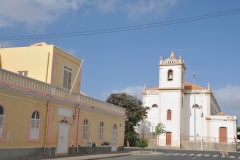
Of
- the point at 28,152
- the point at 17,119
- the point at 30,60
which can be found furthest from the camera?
the point at 30,60

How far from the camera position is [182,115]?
54.5 metres

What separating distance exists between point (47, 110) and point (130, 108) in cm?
2953

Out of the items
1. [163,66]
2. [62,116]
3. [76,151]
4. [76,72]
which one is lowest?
[76,151]

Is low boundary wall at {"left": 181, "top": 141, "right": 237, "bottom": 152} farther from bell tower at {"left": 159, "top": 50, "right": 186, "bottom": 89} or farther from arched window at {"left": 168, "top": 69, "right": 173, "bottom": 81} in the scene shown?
arched window at {"left": 168, "top": 69, "right": 173, "bottom": 81}

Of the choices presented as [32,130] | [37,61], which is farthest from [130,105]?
[32,130]

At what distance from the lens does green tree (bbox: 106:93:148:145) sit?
47438mm

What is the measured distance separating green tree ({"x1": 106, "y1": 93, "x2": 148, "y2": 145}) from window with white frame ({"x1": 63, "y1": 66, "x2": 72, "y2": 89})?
2354 centimetres

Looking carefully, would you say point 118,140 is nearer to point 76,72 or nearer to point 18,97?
point 76,72

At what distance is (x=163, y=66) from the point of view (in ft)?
180

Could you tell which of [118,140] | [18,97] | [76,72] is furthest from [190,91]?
[18,97]

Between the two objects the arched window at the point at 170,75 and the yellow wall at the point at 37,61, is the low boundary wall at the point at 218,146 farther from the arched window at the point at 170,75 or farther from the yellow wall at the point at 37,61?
the yellow wall at the point at 37,61

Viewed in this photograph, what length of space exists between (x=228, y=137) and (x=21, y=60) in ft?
133

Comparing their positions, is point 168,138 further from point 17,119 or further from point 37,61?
point 17,119

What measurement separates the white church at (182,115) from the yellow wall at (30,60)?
34.2 meters
